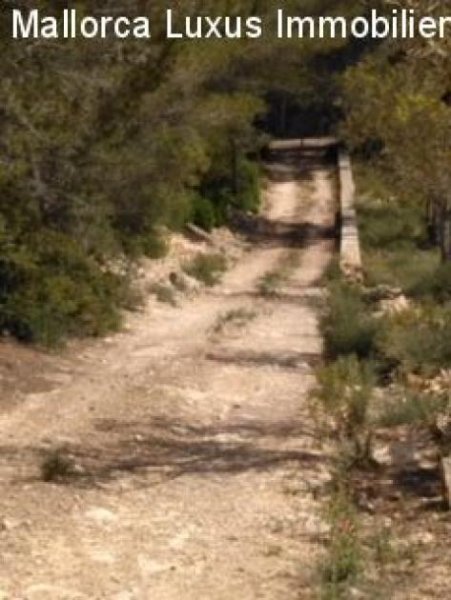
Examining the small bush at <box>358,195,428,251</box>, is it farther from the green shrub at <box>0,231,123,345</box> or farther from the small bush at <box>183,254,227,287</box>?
the green shrub at <box>0,231,123,345</box>

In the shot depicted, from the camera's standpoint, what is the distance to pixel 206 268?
2730 centimetres

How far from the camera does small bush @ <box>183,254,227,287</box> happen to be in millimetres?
26500

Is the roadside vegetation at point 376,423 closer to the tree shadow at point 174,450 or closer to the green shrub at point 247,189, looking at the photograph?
the tree shadow at point 174,450

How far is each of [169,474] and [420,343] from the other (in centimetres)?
475

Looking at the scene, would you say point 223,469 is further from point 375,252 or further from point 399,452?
point 375,252

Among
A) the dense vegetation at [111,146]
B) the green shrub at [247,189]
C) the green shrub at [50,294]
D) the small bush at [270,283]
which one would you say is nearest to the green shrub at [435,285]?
the dense vegetation at [111,146]

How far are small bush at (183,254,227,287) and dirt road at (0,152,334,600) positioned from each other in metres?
8.05

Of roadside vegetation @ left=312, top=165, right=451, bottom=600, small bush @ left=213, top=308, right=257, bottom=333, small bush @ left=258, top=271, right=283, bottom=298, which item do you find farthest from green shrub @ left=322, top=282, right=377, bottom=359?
small bush @ left=258, top=271, right=283, bottom=298

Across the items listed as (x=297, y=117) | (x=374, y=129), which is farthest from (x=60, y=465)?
(x=297, y=117)

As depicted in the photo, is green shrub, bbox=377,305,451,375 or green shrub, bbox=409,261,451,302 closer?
green shrub, bbox=377,305,451,375

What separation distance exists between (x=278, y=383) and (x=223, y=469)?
172 inches

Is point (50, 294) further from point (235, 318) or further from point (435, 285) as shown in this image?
point (435, 285)

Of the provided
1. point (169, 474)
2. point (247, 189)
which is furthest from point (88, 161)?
point (247, 189)

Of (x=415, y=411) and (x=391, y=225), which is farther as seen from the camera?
(x=391, y=225)
